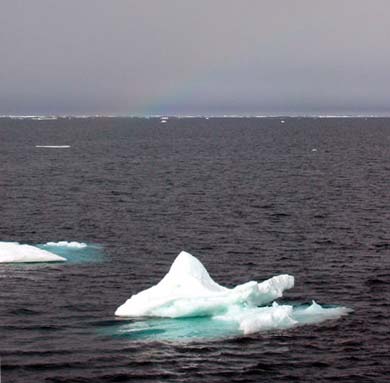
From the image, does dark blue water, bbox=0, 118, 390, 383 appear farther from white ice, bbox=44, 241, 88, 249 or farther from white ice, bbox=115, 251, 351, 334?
white ice, bbox=44, 241, 88, 249

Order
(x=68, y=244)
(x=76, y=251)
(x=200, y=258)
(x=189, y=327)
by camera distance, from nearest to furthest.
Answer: (x=189, y=327), (x=200, y=258), (x=76, y=251), (x=68, y=244)

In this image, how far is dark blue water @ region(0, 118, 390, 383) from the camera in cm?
2547

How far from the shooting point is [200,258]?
4281 cm

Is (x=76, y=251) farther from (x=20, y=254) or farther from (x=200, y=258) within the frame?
(x=200, y=258)

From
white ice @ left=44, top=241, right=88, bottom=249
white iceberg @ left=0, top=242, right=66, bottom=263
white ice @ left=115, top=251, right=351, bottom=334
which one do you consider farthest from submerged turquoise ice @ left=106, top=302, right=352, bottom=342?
white ice @ left=44, top=241, right=88, bottom=249

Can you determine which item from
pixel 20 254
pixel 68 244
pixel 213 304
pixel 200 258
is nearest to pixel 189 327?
pixel 213 304

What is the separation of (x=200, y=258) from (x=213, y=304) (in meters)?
13.0

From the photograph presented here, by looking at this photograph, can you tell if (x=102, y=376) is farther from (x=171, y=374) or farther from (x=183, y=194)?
(x=183, y=194)

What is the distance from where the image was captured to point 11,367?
81.3 ft

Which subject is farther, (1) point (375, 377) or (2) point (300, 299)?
(2) point (300, 299)

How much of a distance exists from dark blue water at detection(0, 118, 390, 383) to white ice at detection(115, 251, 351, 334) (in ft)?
2.30

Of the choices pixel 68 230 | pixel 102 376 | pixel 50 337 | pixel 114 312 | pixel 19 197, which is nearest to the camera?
pixel 102 376

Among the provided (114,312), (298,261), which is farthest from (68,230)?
(114,312)

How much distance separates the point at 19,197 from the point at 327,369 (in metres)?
50.4
